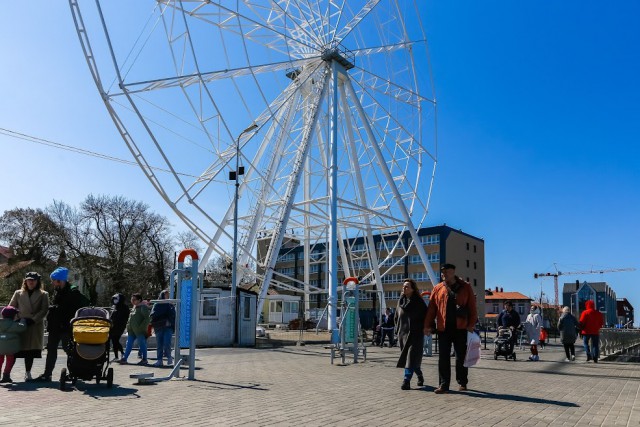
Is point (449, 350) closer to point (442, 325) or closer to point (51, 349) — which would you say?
point (442, 325)

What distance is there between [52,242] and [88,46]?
140 feet

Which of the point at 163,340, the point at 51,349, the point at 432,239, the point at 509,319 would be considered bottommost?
the point at 163,340

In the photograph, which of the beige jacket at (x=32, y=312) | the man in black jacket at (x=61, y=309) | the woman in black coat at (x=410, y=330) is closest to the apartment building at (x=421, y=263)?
the woman in black coat at (x=410, y=330)

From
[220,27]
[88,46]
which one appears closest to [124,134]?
[88,46]

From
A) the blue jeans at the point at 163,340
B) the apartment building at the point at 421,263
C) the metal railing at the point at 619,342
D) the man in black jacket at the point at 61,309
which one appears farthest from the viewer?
the apartment building at the point at 421,263

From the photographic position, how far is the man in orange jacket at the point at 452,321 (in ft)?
28.5

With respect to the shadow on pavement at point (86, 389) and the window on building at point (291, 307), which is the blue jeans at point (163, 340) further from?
the window on building at point (291, 307)

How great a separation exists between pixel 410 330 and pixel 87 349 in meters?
4.74

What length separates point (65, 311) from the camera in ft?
31.3

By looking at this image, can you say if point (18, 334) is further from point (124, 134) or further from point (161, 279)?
point (161, 279)

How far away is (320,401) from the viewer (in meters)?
7.65

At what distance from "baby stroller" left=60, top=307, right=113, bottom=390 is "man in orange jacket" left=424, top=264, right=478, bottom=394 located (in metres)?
→ 4.71

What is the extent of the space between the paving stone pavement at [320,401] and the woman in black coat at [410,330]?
34 cm

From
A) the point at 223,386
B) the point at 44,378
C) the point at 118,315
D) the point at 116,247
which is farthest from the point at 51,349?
the point at 116,247
